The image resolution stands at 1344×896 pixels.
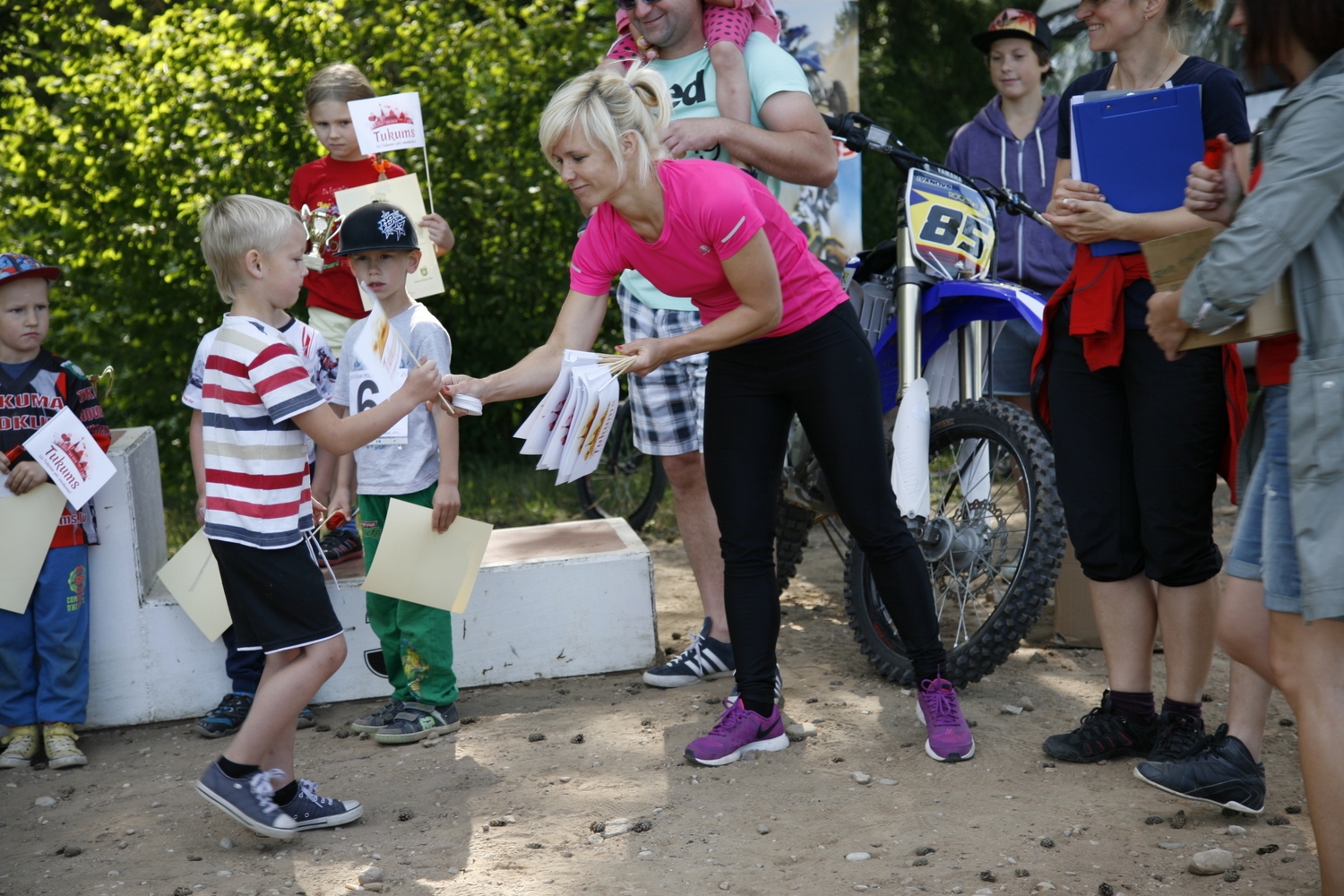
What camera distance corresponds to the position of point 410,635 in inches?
149

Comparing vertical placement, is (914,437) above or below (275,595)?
above

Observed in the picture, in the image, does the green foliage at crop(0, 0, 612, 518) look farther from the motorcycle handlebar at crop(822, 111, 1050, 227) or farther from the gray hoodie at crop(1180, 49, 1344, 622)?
the gray hoodie at crop(1180, 49, 1344, 622)

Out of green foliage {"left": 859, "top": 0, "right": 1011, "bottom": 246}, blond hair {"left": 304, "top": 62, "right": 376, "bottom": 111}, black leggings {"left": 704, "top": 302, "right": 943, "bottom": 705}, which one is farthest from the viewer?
green foliage {"left": 859, "top": 0, "right": 1011, "bottom": 246}

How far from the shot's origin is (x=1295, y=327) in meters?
2.20

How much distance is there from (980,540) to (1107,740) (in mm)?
825

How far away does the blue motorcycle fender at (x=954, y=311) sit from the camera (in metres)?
3.82

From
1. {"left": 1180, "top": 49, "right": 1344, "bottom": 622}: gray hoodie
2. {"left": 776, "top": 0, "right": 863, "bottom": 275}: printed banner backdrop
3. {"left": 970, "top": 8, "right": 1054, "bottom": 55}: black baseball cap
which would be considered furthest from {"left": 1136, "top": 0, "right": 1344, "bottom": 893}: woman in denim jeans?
{"left": 776, "top": 0, "right": 863, "bottom": 275}: printed banner backdrop

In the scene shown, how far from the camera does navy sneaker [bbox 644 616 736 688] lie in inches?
160

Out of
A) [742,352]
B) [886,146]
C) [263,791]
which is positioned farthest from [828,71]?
[263,791]

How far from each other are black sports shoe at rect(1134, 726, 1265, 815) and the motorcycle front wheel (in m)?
0.66

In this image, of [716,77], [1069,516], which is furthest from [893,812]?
[716,77]

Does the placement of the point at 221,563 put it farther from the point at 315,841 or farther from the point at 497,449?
the point at 497,449

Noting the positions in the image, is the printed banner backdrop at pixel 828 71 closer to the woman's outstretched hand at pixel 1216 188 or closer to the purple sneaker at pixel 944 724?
the purple sneaker at pixel 944 724

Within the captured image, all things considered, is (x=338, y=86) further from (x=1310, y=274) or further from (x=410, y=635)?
(x=1310, y=274)
